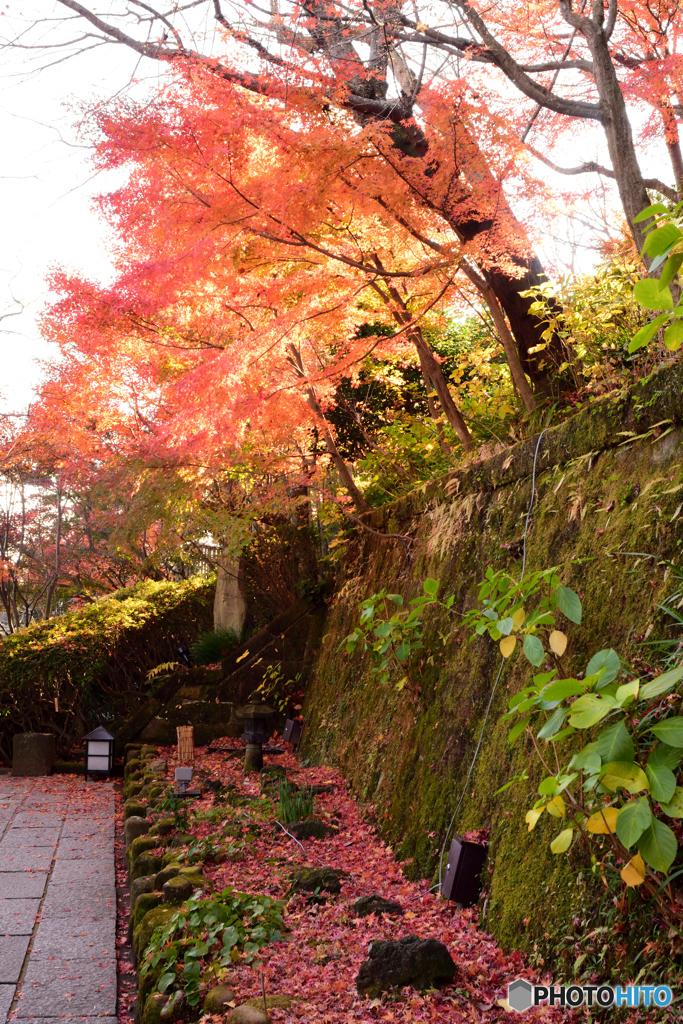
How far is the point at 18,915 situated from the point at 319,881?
1.72 metres

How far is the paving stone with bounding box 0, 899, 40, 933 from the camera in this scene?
373 cm

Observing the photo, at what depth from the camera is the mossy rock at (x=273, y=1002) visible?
7.66ft

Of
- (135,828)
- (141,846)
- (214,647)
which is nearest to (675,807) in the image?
(141,846)

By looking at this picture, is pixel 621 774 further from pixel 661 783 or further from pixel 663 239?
pixel 663 239

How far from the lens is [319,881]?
11.7ft

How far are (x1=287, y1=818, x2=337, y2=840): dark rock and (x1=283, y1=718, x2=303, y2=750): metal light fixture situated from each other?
3483 mm

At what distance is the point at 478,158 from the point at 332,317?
182cm

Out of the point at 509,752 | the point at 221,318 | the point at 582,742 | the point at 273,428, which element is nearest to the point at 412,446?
the point at 273,428

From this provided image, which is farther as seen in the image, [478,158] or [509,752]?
[478,158]

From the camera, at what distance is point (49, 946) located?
3.56m

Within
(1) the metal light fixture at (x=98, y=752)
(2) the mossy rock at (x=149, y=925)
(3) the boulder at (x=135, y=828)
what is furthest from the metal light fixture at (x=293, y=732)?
(2) the mossy rock at (x=149, y=925)

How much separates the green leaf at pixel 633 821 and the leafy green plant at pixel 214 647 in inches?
355

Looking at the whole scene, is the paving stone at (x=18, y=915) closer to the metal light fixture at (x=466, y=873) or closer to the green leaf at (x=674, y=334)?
the metal light fixture at (x=466, y=873)

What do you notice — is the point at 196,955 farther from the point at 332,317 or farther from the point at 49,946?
the point at 332,317
